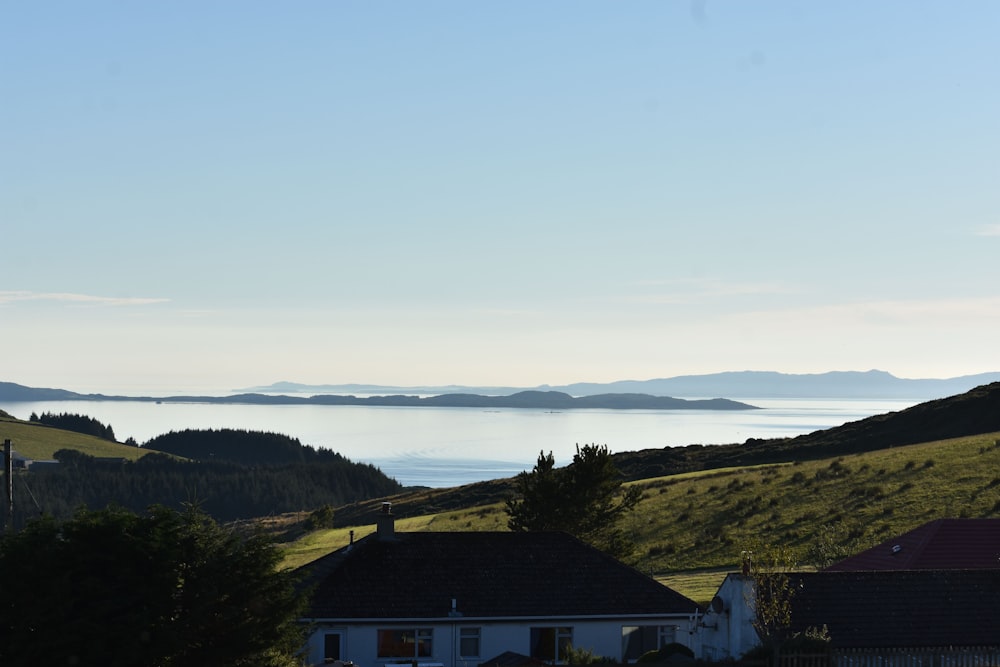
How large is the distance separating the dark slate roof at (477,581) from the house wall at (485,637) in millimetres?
286

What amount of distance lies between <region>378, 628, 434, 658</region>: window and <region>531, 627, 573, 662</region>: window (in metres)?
3.13

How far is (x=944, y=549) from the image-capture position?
132 ft

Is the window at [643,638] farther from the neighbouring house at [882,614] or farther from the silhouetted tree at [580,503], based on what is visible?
the silhouetted tree at [580,503]

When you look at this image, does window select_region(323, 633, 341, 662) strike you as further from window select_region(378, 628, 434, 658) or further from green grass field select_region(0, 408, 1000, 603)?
green grass field select_region(0, 408, 1000, 603)

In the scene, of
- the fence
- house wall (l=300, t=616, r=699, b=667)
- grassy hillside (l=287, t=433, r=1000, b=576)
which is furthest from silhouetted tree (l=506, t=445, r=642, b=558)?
the fence

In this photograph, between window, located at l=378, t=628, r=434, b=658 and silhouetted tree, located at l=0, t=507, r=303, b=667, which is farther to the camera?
window, located at l=378, t=628, r=434, b=658

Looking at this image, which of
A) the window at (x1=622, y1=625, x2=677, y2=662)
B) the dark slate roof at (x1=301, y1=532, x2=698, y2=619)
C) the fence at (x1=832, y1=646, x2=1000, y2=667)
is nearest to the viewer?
the fence at (x1=832, y1=646, x2=1000, y2=667)

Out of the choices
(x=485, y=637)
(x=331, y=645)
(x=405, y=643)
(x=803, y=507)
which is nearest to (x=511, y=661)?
(x=485, y=637)

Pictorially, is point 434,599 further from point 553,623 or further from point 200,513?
point 200,513

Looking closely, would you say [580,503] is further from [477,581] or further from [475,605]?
[475,605]

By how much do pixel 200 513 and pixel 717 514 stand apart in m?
48.4

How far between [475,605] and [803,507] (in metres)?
35.8

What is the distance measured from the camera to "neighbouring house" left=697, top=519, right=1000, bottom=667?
3272 centimetres

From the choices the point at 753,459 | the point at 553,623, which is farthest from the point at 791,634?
the point at 753,459
